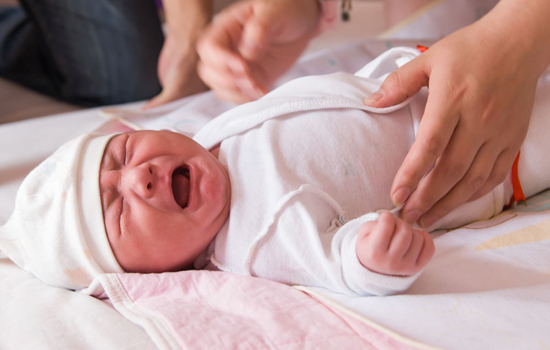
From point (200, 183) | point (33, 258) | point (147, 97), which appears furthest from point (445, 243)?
point (147, 97)

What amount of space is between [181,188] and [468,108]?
0.51 meters

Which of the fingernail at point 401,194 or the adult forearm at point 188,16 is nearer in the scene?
the fingernail at point 401,194

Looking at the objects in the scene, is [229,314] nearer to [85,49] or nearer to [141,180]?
[141,180]

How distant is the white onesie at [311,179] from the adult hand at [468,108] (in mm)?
69

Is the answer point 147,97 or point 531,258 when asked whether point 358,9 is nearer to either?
point 147,97

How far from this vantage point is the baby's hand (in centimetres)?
65

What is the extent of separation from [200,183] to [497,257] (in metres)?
0.50

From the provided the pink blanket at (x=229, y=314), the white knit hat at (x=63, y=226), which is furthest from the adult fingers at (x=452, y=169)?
the white knit hat at (x=63, y=226)

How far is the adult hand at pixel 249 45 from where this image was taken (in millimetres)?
999

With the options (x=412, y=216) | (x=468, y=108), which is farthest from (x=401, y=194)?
(x=468, y=108)

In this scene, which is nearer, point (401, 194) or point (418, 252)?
point (418, 252)

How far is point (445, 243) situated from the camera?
2.77 feet

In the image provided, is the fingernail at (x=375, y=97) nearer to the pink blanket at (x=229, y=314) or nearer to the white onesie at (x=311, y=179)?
the white onesie at (x=311, y=179)

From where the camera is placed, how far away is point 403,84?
849mm
